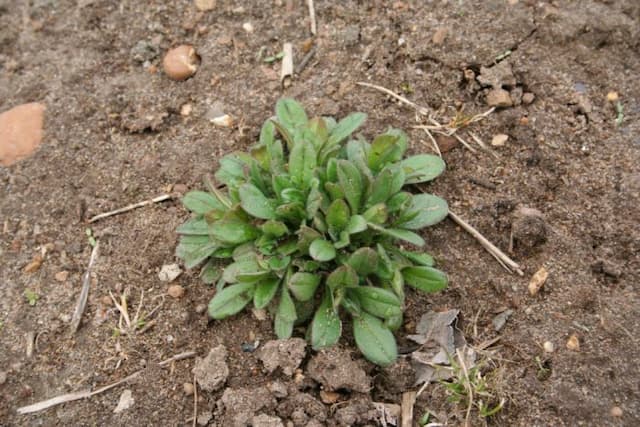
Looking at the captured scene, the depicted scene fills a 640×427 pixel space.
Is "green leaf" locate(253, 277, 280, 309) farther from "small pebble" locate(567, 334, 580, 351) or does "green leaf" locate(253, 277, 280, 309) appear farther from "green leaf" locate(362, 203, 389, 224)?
"small pebble" locate(567, 334, 580, 351)

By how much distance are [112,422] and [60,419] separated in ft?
0.73

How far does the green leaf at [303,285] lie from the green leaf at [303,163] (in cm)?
40

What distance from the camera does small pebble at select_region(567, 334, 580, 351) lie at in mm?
2359

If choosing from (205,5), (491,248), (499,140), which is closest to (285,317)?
(491,248)

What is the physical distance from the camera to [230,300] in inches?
98.3

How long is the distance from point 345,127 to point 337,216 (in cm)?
54

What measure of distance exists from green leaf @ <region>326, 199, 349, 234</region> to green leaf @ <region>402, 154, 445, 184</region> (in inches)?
17.5

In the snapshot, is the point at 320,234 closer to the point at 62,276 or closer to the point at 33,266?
the point at 62,276

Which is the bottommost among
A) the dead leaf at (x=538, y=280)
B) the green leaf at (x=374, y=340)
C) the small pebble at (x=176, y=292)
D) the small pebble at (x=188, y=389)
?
the small pebble at (x=188, y=389)

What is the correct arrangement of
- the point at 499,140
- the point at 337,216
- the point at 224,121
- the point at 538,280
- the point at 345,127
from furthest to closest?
the point at 224,121 → the point at 499,140 → the point at 345,127 → the point at 538,280 → the point at 337,216

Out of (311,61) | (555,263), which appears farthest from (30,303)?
(555,263)

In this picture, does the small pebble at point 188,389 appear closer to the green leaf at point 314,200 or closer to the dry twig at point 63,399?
the dry twig at point 63,399

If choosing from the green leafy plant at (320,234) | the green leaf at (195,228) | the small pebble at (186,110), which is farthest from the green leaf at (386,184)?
the small pebble at (186,110)

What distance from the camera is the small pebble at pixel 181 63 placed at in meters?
3.23
